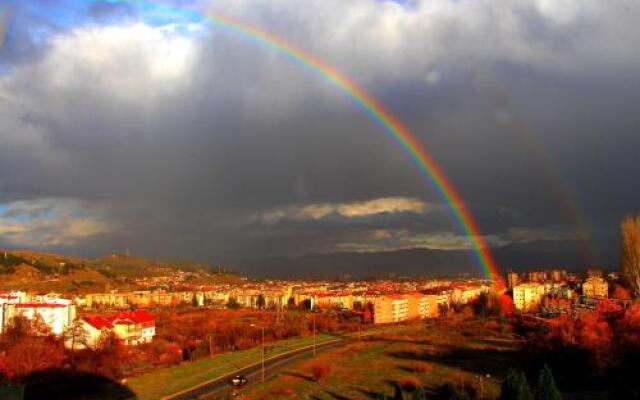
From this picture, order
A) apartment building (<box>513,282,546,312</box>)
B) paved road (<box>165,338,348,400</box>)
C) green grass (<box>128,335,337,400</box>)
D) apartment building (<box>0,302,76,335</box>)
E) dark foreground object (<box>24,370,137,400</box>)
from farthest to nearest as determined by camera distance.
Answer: apartment building (<box>513,282,546,312</box>) → apartment building (<box>0,302,76,335</box>) → green grass (<box>128,335,337,400</box>) → dark foreground object (<box>24,370,137,400</box>) → paved road (<box>165,338,348,400</box>)

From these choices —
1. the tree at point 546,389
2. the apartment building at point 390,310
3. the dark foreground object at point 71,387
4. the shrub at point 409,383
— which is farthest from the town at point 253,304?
the tree at point 546,389

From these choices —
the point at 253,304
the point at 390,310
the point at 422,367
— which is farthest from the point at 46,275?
the point at 422,367

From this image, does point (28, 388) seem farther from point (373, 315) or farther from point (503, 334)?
point (373, 315)

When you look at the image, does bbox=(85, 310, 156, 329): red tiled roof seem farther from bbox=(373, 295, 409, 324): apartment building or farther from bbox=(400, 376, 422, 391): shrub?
bbox=(373, 295, 409, 324): apartment building

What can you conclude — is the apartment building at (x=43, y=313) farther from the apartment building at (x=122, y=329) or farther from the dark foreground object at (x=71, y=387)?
the dark foreground object at (x=71, y=387)

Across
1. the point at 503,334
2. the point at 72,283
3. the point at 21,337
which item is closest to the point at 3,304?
the point at 21,337

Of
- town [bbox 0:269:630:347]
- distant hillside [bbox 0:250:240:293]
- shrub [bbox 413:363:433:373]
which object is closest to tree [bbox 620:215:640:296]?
town [bbox 0:269:630:347]
